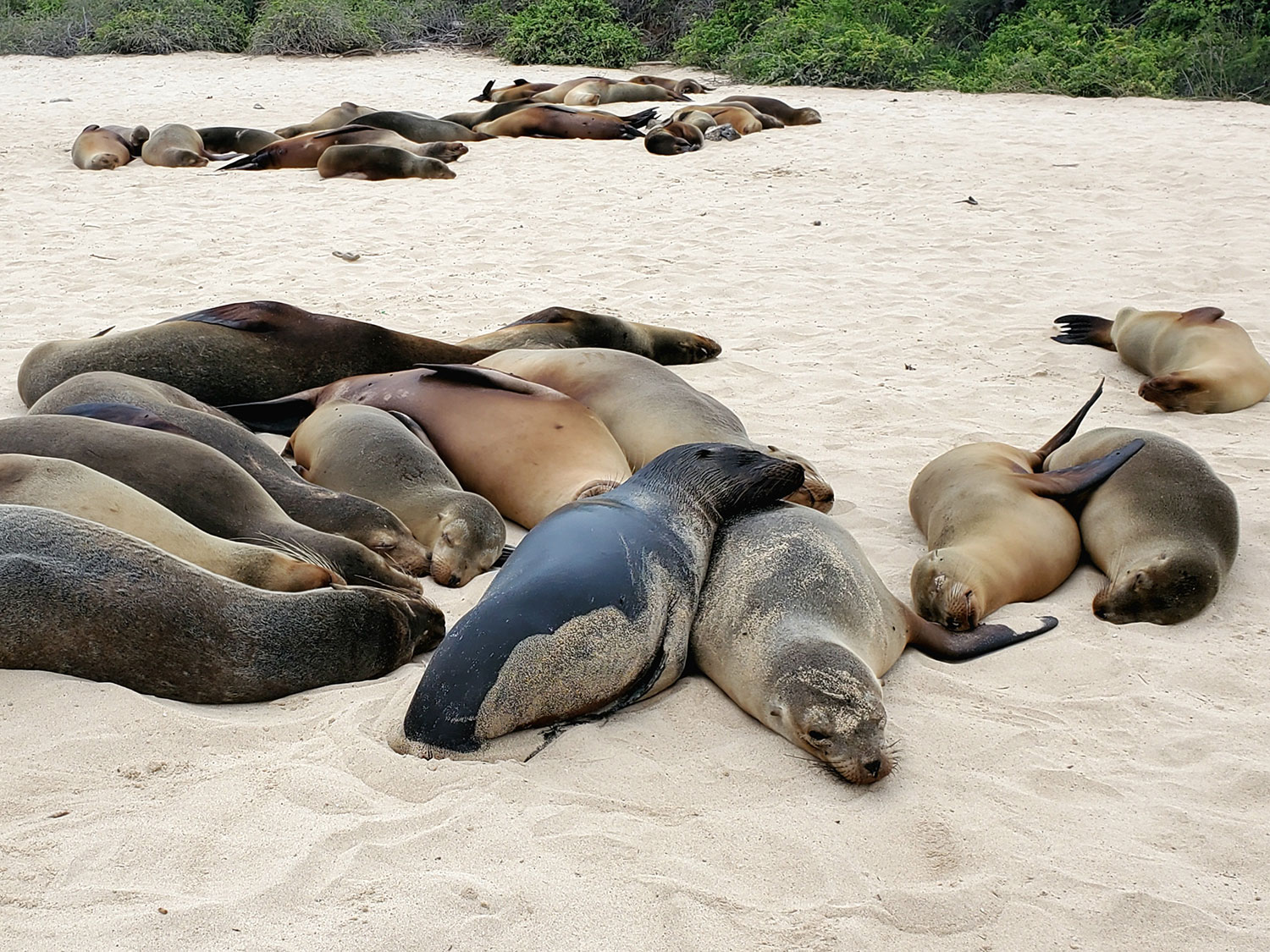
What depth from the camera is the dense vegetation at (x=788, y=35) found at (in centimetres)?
1311

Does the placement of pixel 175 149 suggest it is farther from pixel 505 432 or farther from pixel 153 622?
pixel 153 622

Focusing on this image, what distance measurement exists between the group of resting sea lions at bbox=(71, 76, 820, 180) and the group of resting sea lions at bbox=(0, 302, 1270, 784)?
5.15 metres

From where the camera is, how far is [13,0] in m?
19.9

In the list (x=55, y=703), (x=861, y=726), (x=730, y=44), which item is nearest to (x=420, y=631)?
(x=55, y=703)

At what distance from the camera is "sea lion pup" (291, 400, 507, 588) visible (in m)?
3.51

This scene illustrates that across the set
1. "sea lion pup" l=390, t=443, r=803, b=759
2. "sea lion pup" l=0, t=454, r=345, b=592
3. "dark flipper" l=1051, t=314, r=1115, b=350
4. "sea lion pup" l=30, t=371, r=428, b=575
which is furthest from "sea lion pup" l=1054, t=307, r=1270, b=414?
"sea lion pup" l=0, t=454, r=345, b=592

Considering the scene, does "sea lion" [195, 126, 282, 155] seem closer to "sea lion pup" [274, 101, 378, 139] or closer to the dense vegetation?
"sea lion pup" [274, 101, 378, 139]

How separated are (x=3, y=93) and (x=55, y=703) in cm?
1385

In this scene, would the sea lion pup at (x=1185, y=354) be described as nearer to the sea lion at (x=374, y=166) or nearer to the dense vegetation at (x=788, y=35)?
the sea lion at (x=374, y=166)

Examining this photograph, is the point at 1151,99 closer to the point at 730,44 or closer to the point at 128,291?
the point at 730,44

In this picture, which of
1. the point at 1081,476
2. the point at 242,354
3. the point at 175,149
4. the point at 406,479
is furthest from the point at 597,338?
the point at 175,149

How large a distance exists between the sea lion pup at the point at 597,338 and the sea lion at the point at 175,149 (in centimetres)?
589

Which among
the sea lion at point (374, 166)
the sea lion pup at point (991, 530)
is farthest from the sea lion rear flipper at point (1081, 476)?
the sea lion at point (374, 166)

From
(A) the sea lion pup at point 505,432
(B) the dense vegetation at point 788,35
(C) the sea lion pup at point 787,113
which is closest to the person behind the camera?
(A) the sea lion pup at point 505,432
